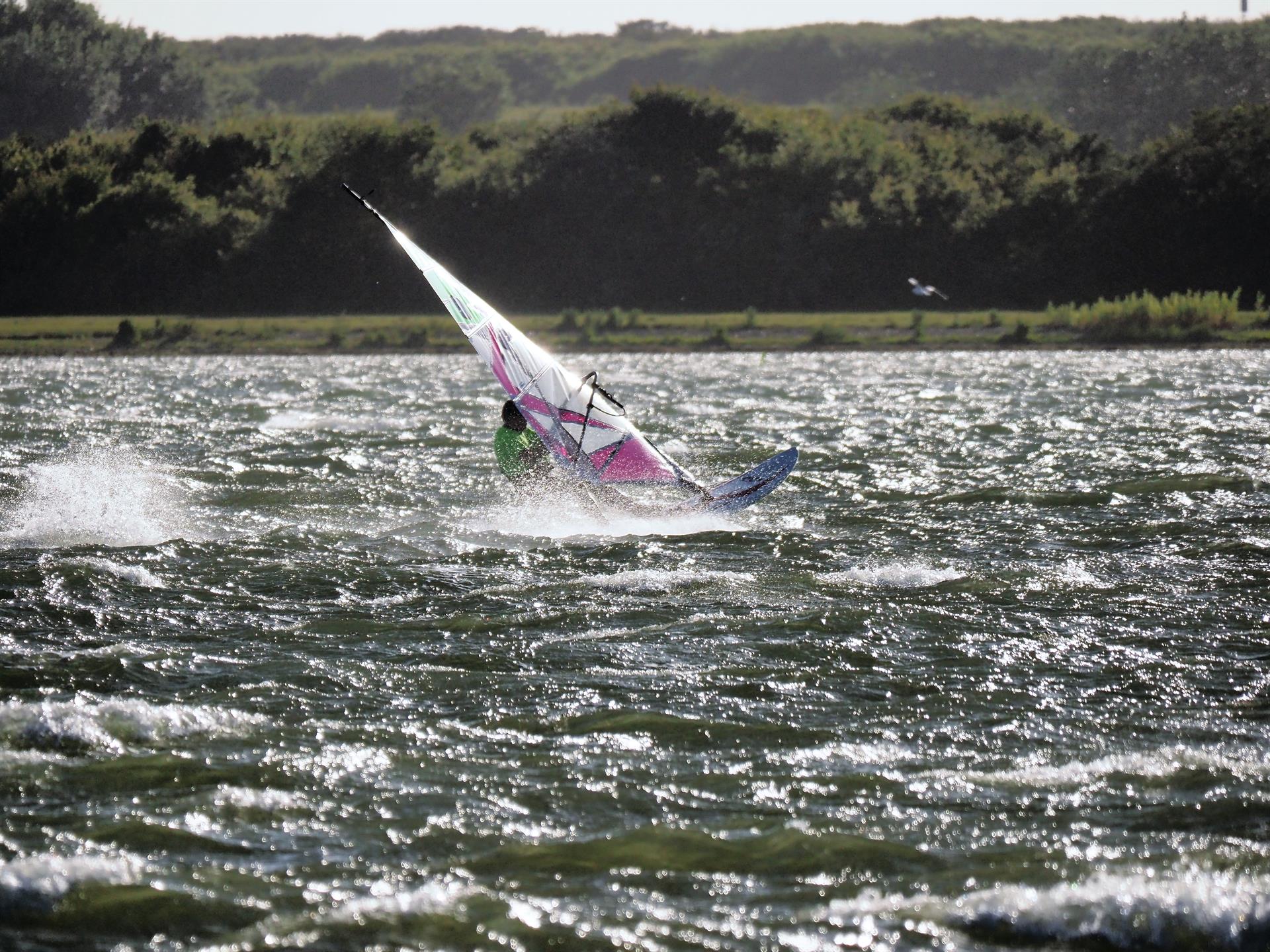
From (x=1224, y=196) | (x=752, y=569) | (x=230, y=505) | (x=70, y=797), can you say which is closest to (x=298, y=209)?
(x=1224, y=196)

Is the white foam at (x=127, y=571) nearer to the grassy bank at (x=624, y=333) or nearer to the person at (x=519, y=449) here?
the person at (x=519, y=449)

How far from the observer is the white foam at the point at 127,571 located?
15930 millimetres

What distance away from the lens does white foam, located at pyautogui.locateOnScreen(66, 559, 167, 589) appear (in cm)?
1593

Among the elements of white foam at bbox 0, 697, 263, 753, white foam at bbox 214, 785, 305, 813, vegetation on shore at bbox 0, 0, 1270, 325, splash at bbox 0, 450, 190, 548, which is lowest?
white foam at bbox 214, 785, 305, 813

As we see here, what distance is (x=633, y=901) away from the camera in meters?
8.52

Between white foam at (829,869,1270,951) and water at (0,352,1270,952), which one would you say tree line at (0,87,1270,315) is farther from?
white foam at (829,869,1270,951)

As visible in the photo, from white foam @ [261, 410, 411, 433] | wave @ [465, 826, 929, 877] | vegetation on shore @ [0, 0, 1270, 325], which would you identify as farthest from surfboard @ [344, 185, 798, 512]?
vegetation on shore @ [0, 0, 1270, 325]

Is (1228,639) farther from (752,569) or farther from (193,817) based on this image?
(193,817)

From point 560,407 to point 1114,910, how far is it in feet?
42.9

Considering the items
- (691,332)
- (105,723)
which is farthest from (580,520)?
(691,332)

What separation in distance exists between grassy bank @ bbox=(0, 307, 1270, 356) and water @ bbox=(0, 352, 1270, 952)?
4403cm

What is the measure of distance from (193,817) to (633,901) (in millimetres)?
2732

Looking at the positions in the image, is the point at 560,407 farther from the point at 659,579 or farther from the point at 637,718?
the point at 637,718

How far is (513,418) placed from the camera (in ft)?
67.5
